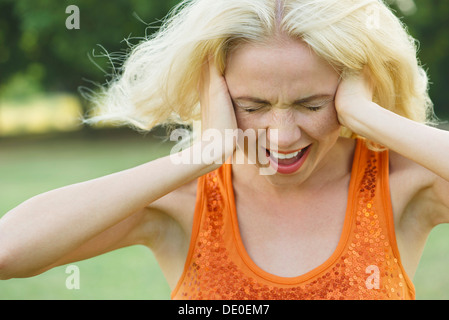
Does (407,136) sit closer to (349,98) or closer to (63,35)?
(349,98)

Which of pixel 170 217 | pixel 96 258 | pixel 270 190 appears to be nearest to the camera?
pixel 170 217

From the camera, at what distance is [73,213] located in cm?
223

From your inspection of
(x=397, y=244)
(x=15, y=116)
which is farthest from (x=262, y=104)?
(x=15, y=116)

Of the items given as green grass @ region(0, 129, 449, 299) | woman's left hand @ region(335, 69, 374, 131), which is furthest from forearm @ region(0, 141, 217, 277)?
green grass @ region(0, 129, 449, 299)

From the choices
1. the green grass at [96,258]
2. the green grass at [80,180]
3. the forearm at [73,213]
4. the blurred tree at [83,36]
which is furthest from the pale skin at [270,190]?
the blurred tree at [83,36]

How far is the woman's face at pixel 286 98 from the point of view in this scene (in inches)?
89.8

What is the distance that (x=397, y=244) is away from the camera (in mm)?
2484

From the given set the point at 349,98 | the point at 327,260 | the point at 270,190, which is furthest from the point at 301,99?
the point at 327,260

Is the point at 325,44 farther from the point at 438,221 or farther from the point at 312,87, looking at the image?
the point at 438,221

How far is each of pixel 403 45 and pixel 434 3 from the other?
2296 centimetres

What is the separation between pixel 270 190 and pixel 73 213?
892 mm

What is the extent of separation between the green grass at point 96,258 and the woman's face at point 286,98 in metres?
4.03

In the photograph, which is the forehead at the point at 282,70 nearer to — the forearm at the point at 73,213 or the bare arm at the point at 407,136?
the bare arm at the point at 407,136

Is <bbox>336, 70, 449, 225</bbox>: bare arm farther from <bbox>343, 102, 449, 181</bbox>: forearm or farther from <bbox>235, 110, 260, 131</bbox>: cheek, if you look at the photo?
<bbox>235, 110, 260, 131</bbox>: cheek
